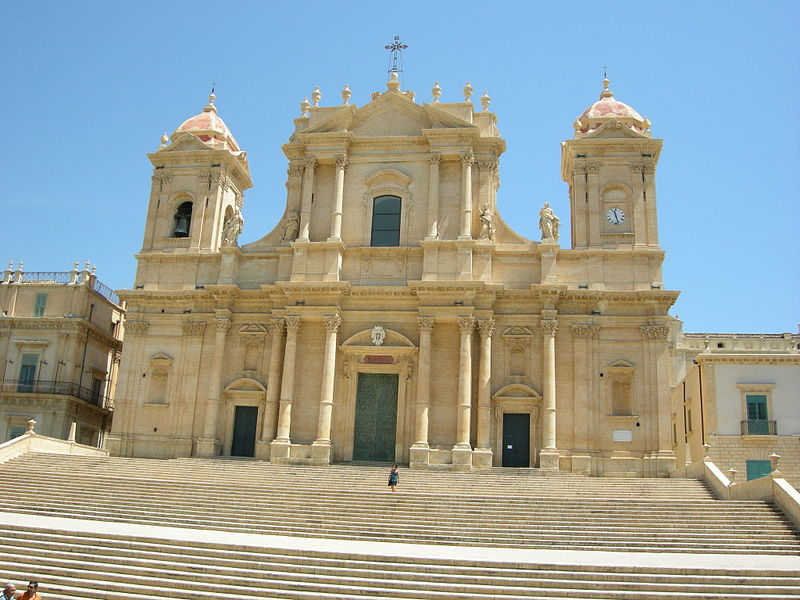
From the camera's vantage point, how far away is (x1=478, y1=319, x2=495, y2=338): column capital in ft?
98.9

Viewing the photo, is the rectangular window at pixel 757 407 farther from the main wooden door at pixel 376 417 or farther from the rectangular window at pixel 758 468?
the main wooden door at pixel 376 417

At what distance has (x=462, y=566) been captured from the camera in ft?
50.2

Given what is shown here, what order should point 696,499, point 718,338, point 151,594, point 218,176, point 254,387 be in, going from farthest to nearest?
point 718,338 < point 218,176 < point 254,387 < point 696,499 < point 151,594

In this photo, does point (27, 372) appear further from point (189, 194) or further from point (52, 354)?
point (189, 194)

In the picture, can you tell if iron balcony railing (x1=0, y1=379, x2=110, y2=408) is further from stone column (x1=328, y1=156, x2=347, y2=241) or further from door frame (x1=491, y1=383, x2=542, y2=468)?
door frame (x1=491, y1=383, x2=542, y2=468)

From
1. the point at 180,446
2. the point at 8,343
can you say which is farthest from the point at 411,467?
the point at 8,343

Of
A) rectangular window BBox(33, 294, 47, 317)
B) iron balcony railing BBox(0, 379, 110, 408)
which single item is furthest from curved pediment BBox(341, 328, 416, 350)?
rectangular window BBox(33, 294, 47, 317)

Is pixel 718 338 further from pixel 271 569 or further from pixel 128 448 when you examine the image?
pixel 271 569

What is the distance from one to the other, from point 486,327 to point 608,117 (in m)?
10.8

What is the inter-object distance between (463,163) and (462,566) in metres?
20.0

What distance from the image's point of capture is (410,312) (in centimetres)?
3114

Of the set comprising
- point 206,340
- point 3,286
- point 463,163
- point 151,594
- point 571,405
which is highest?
point 463,163

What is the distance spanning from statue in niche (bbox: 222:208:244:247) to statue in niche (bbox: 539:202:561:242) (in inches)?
494

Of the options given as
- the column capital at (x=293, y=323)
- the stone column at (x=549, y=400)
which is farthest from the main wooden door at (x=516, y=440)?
the column capital at (x=293, y=323)
